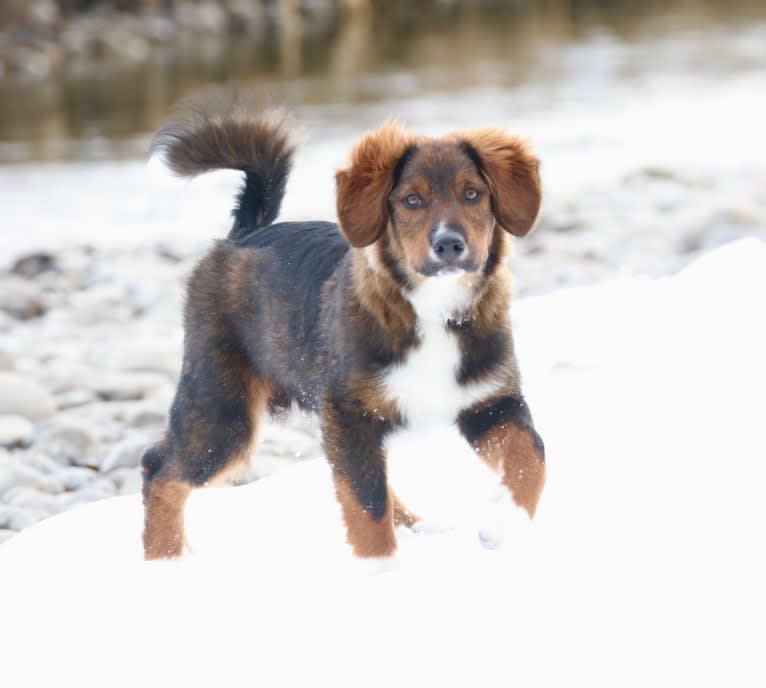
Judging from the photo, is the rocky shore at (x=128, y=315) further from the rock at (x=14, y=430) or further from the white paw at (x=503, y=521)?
the white paw at (x=503, y=521)

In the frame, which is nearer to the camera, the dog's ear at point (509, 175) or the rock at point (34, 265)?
the dog's ear at point (509, 175)

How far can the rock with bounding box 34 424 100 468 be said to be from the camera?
5.27m

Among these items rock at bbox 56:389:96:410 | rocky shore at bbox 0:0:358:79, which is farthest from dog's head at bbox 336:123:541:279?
rocky shore at bbox 0:0:358:79

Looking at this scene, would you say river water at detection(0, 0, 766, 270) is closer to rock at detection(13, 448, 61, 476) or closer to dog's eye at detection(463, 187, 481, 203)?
dog's eye at detection(463, 187, 481, 203)

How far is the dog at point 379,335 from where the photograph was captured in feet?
11.0

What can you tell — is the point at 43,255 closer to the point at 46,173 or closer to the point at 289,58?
the point at 46,173

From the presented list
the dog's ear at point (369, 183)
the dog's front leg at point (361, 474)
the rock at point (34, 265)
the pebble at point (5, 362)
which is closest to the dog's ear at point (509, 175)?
the dog's ear at point (369, 183)

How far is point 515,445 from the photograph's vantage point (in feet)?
11.2

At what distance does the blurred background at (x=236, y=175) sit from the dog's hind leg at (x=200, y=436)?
640mm

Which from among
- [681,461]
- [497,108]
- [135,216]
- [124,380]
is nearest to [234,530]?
[681,461]

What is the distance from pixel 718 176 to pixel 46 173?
21.5 ft

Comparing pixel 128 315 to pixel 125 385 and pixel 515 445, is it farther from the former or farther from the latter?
pixel 515 445

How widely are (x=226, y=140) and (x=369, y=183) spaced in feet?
2.57

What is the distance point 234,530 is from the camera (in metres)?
3.99
